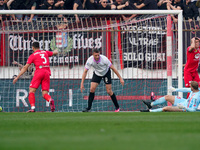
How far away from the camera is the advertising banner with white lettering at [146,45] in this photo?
15805 millimetres

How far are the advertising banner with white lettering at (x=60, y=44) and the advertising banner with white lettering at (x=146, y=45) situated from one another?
1.02 m

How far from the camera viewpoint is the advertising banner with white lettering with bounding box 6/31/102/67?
15656 mm

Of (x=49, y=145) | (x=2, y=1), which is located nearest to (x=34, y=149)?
(x=49, y=145)

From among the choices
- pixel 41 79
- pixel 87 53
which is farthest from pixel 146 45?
pixel 41 79

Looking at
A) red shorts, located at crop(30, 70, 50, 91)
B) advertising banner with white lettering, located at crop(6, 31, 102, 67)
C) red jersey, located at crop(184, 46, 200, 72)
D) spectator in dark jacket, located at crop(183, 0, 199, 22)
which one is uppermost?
spectator in dark jacket, located at crop(183, 0, 199, 22)

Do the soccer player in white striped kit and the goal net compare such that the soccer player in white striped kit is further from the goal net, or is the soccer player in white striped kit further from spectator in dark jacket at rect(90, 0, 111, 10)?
spectator in dark jacket at rect(90, 0, 111, 10)

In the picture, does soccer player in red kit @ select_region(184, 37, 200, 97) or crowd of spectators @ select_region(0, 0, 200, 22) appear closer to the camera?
soccer player in red kit @ select_region(184, 37, 200, 97)

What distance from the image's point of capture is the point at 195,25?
16000 mm

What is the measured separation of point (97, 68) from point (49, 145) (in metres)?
9.07

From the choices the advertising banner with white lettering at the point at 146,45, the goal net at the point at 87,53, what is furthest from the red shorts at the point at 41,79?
the advertising banner with white lettering at the point at 146,45

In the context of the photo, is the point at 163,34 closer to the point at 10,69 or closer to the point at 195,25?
the point at 195,25

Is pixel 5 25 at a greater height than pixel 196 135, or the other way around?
pixel 5 25

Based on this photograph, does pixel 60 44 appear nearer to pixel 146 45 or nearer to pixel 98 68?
pixel 98 68

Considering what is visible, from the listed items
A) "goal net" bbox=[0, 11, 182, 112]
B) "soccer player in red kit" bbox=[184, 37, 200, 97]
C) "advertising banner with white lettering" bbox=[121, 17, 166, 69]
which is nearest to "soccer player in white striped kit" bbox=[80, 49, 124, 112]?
"goal net" bbox=[0, 11, 182, 112]
